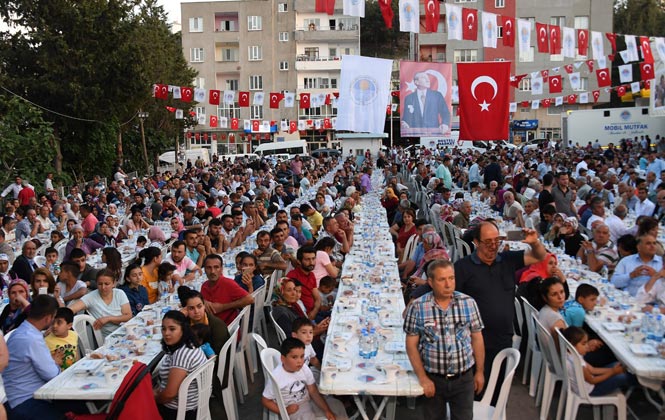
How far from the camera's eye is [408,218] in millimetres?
9703

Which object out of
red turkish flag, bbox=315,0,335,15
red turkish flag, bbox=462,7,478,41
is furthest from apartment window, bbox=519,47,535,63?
red turkish flag, bbox=315,0,335,15

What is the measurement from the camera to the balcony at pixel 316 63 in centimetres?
5072

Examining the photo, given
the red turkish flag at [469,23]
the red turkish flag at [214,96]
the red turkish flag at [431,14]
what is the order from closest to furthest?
1. the red turkish flag at [431,14]
2. the red turkish flag at [469,23]
3. the red turkish flag at [214,96]

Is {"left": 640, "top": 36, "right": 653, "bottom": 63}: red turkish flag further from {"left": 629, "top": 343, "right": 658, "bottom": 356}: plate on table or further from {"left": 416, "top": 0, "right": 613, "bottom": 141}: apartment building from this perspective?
{"left": 416, "top": 0, "right": 613, "bottom": 141}: apartment building

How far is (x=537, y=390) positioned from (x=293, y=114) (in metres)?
47.5

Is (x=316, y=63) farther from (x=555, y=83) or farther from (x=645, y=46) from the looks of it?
(x=645, y=46)

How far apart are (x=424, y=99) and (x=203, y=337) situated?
7007mm

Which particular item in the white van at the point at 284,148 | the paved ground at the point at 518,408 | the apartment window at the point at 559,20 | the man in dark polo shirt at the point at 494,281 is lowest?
the paved ground at the point at 518,408

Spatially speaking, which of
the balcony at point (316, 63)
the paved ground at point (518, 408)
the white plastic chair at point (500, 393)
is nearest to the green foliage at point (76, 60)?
the paved ground at point (518, 408)

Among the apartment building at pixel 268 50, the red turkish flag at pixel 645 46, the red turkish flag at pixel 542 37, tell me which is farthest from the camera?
the apartment building at pixel 268 50

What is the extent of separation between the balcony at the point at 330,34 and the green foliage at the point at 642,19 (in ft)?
77.0

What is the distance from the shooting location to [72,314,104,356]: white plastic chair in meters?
5.93

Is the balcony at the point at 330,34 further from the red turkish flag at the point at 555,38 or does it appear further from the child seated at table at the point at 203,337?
the child seated at table at the point at 203,337

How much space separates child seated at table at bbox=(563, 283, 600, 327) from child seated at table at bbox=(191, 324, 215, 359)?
3.06 metres
